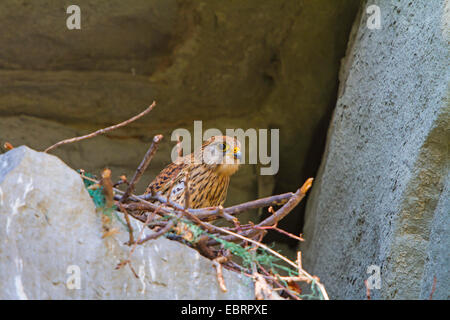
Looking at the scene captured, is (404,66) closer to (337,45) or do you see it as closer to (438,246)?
(438,246)

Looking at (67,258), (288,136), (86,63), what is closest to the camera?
(67,258)

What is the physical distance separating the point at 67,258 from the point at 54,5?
238cm

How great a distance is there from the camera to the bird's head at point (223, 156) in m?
4.16

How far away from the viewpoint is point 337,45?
4.88 meters

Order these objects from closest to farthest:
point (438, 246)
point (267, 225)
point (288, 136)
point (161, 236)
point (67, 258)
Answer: point (67, 258), point (161, 236), point (267, 225), point (438, 246), point (288, 136)

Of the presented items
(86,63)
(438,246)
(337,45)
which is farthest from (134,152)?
(438,246)

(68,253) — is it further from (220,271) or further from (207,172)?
(207,172)

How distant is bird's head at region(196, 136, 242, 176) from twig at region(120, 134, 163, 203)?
150 centimetres

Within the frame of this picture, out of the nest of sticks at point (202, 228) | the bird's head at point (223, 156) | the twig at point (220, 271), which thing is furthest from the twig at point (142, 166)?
the bird's head at point (223, 156)

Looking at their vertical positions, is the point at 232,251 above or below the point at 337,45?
below

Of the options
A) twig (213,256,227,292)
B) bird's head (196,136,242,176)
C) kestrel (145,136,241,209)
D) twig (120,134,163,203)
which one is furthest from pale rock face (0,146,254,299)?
bird's head (196,136,242,176)

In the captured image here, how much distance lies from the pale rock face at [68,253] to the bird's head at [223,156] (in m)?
1.58

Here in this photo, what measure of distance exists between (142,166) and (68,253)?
417mm

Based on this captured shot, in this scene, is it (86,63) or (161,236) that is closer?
(161,236)
